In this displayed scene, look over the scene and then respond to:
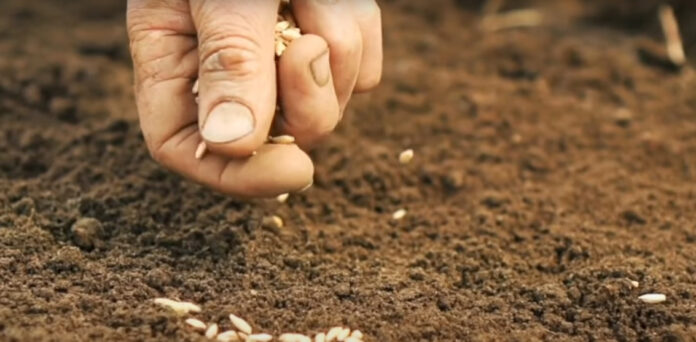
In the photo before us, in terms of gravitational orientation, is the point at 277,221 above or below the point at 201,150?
below

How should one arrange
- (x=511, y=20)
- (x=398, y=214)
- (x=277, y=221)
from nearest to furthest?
(x=277, y=221)
(x=398, y=214)
(x=511, y=20)

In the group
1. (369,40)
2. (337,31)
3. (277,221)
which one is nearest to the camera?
(337,31)

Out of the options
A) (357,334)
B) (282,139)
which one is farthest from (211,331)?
(282,139)

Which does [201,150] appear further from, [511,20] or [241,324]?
[511,20]

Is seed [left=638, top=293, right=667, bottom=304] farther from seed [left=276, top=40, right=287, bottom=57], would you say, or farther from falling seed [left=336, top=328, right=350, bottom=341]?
seed [left=276, top=40, right=287, bottom=57]

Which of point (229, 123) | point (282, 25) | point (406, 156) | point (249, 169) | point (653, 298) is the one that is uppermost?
point (282, 25)

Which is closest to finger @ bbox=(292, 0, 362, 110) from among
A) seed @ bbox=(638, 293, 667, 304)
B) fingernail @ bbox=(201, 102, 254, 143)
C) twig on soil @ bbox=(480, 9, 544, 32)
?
fingernail @ bbox=(201, 102, 254, 143)

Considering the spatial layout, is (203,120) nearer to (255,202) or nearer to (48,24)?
(255,202)
